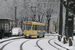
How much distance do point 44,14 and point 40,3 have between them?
10.4 feet

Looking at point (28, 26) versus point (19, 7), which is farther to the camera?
point (19, 7)

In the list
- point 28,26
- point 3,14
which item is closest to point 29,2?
point 3,14

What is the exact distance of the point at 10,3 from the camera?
57844mm

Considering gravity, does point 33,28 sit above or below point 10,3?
below

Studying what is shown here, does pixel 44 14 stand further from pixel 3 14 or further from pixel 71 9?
pixel 71 9

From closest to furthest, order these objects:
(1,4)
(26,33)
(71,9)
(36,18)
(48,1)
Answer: (71,9)
(26,33)
(48,1)
(36,18)
(1,4)

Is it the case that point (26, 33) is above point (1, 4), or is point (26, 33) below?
below

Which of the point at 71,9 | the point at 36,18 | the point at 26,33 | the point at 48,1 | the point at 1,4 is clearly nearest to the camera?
the point at 71,9

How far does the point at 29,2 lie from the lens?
52844 mm

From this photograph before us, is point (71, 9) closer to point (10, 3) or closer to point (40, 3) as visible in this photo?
point (40, 3)

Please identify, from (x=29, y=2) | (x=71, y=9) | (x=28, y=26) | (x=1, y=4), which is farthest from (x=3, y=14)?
(x=71, y=9)

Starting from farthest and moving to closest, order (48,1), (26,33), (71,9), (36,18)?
1. (36,18)
2. (48,1)
3. (26,33)
4. (71,9)

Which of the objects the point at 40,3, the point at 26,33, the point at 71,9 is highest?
the point at 40,3

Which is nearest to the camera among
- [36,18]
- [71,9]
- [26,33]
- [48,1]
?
[71,9]
